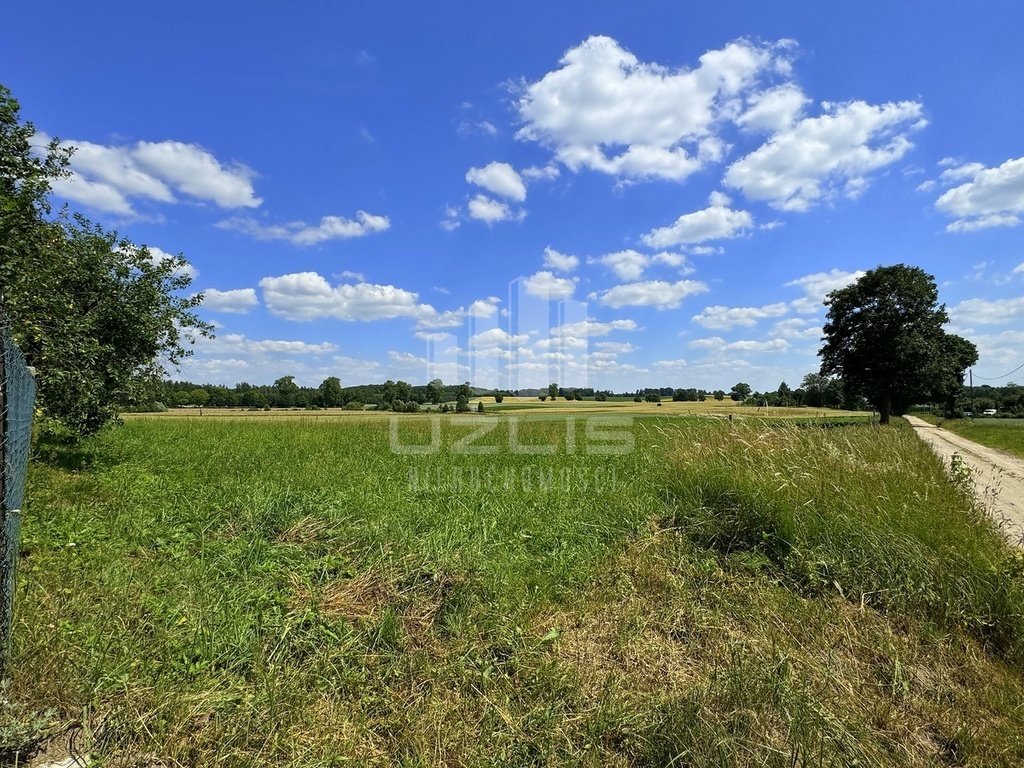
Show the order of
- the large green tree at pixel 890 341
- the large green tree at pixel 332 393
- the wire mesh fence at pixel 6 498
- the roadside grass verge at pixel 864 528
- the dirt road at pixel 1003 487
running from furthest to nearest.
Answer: the large green tree at pixel 332 393
the large green tree at pixel 890 341
the dirt road at pixel 1003 487
the roadside grass verge at pixel 864 528
the wire mesh fence at pixel 6 498

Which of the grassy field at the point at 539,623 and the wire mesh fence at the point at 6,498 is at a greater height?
the wire mesh fence at the point at 6,498

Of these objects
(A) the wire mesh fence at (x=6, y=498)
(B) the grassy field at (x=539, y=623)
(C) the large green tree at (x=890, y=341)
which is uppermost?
(C) the large green tree at (x=890, y=341)

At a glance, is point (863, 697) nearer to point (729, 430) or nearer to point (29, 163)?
point (729, 430)

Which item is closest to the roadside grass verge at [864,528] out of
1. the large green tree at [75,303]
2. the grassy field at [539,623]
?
the grassy field at [539,623]

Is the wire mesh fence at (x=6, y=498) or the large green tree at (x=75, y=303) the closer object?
the wire mesh fence at (x=6, y=498)

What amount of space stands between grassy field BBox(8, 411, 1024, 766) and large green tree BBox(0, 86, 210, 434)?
1.84 meters

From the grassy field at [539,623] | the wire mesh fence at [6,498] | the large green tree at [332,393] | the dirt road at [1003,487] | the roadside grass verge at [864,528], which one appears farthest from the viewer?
the large green tree at [332,393]

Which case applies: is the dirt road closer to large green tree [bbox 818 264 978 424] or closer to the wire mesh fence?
the wire mesh fence

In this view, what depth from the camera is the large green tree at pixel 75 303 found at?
274 inches

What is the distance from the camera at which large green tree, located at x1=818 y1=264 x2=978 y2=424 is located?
29953 millimetres

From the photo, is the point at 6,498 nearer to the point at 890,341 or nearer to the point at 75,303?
the point at 75,303

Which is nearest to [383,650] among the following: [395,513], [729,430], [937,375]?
[395,513]

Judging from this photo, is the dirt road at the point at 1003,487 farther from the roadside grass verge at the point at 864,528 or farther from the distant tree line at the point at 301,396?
the distant tree line at the point at 301,396

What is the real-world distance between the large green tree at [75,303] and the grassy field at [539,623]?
1.84 metres
